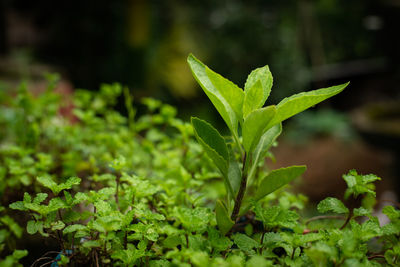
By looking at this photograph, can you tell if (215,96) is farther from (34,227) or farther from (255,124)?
(34,227)

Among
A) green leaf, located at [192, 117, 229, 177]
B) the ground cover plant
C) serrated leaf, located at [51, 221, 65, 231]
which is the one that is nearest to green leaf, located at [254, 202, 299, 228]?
the ground cover plant

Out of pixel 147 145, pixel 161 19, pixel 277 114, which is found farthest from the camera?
pixel 161 19

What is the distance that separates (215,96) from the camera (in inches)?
33.5

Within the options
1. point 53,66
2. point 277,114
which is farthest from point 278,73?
point 277,114

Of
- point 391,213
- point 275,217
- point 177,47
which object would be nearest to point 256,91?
point 275,217

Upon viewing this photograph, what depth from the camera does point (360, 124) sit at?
342 cm

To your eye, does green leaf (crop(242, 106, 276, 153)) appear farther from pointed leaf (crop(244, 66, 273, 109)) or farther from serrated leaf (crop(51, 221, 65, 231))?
serrated leaf (crop(51, 221, 65, 231))

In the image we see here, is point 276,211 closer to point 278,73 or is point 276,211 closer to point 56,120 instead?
point 56,120

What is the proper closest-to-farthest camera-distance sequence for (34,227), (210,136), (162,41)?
(34,227) → (210,136) → (162,41)

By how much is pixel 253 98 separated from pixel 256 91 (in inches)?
0.9

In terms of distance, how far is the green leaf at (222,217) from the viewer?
2.70ft

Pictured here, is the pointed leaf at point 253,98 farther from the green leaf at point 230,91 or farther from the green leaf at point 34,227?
the green leaf at point 34,227

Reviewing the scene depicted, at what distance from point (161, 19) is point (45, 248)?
5.91 meters

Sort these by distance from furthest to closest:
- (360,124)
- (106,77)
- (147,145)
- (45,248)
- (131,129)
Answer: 1. (106,77)
2. (360,124)
3. (131,129)
4. (147,145)
5. (45,248)
